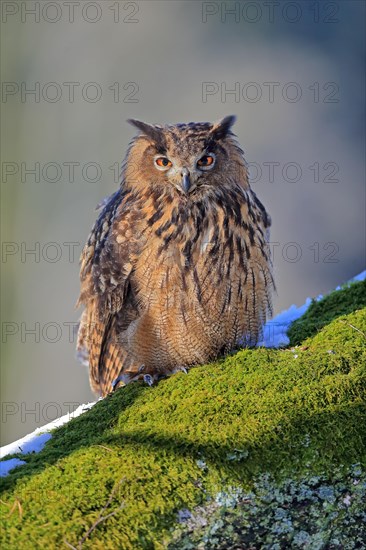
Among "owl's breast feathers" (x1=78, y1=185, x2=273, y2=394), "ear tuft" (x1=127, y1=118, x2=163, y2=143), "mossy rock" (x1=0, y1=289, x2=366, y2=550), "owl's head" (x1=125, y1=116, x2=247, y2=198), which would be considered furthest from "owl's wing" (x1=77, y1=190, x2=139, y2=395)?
"mossy rock" (x1=0, y1=289, x2=366, y2=550)

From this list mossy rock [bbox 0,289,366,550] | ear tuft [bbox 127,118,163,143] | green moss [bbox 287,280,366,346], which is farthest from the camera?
green moss [bbox 287,280,366,346]

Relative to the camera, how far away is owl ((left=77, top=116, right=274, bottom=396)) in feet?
9.67

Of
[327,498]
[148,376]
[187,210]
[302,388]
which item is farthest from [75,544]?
→ [187,210]

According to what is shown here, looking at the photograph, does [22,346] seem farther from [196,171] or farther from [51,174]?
[196,171]

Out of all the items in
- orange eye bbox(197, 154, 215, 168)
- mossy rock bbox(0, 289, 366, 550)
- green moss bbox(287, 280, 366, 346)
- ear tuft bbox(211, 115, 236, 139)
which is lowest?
mossy rock bbox(0, 289, 366, 550)

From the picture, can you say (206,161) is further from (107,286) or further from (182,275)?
(107,286)

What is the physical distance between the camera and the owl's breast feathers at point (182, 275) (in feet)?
9.70

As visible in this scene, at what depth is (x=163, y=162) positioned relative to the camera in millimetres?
2980

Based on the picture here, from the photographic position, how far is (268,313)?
10.6 feet

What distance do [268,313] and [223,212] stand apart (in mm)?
553

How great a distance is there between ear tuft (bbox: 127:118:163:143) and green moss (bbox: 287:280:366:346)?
1.08m

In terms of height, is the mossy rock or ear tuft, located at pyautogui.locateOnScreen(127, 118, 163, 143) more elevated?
ear tuft, located at pyautogui.locateOnScreen(127, 118, 163, 143)

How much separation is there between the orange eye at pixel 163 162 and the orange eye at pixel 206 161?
0.12 meters

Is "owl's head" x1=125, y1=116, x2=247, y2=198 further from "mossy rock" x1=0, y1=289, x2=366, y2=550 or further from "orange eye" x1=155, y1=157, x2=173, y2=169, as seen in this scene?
"mossy rock" x1=0, y1=289, x2=366, y2=550
